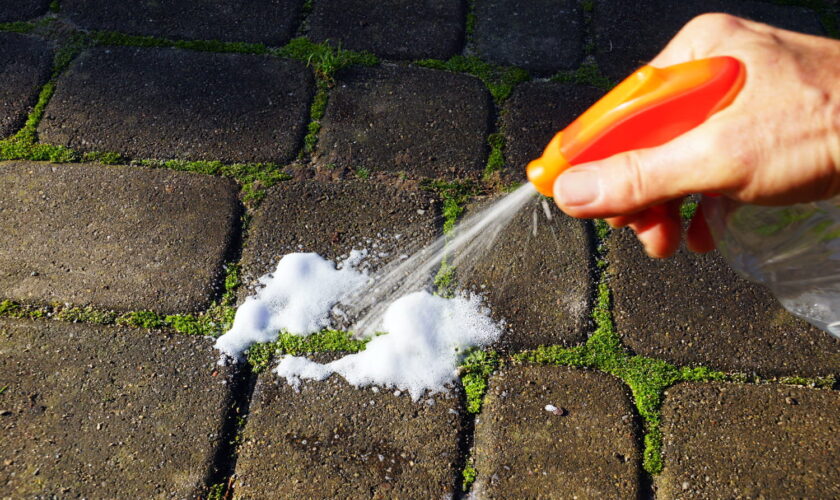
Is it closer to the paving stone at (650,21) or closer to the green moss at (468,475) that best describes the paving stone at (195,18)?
the paving stone at (650,21)

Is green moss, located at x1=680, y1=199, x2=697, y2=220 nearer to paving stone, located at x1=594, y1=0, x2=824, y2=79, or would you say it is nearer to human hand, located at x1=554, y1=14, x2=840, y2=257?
paving stone, located at x1=594, y1=0, x2=824, y2=79

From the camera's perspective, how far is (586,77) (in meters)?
2.84

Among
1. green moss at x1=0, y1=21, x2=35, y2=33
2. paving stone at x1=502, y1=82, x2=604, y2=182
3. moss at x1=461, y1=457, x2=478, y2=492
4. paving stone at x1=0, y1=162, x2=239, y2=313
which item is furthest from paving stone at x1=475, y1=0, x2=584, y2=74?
green moss at x1=0, y1=21, x2=35, y2=33

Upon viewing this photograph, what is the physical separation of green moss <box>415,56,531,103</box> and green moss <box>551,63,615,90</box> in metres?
0.13

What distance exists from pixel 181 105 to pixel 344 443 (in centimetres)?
141

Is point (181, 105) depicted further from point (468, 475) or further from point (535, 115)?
point (468, 475)

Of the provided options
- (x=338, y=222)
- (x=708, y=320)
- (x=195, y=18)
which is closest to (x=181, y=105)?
(x=195, y=18)

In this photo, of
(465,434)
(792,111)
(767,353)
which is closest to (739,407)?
(767,353)

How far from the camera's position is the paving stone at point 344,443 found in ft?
5.82

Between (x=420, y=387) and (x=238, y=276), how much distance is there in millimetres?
631

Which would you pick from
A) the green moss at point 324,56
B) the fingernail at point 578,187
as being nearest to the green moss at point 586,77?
the green moss at point 324,56

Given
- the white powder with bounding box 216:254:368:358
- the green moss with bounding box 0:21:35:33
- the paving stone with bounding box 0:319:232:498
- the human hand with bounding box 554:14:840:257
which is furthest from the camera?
the green moss with bounding box 0:21:35:33

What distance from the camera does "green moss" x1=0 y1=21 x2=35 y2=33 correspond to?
2.88 metres

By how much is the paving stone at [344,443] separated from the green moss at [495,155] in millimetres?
870
